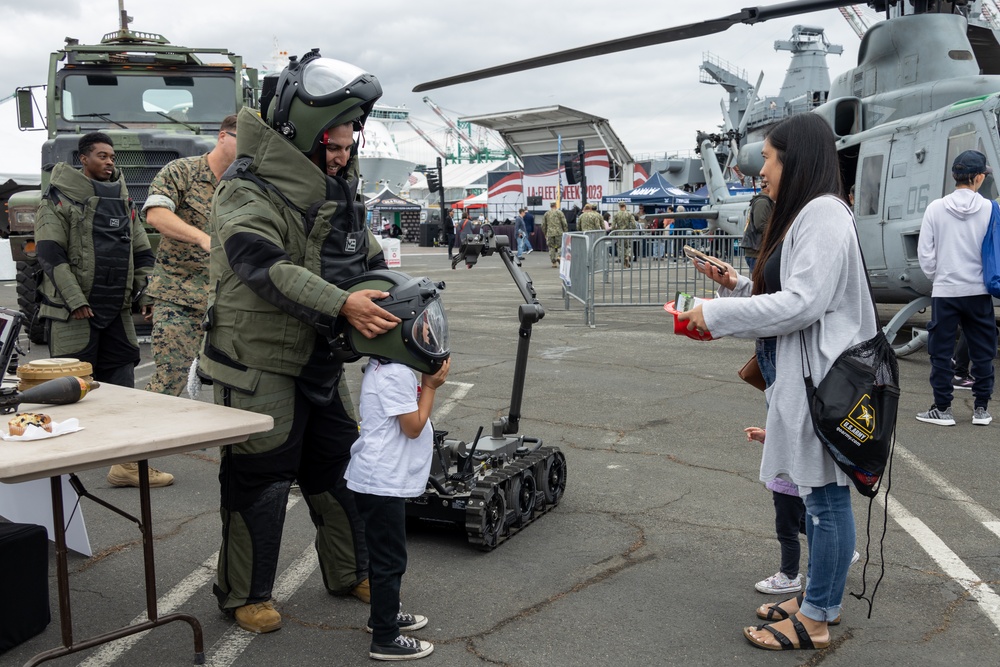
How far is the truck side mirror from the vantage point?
435 inches

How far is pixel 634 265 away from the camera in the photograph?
44.3ft

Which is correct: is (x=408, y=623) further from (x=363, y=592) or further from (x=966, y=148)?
(x=966, y=148)

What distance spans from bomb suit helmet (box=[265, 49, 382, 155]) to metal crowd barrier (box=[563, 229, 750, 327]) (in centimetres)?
930

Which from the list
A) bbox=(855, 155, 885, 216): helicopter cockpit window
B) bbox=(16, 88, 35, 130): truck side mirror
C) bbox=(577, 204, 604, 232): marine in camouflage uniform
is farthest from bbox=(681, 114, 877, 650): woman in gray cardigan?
bbox=(577, 204, 604, 232): marine in camouflage uniform

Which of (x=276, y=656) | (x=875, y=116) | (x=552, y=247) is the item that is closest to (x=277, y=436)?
(x=276, y=656)

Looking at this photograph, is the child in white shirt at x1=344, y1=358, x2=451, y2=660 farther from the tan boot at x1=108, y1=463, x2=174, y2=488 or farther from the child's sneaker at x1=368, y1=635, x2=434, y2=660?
the tan boot at x1=108, y1=463, x2=174, y2=488

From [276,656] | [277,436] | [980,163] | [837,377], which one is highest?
[980,163]

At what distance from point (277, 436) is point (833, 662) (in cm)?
227

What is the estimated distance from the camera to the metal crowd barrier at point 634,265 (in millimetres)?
13047

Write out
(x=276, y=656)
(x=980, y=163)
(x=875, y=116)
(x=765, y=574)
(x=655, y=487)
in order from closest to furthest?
(x=276, y=656)
(x=765, y=574)
(x=655, y=487)
(x=980, y=163)
(x=875, y=116)

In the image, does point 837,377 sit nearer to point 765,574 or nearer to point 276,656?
point 765,574

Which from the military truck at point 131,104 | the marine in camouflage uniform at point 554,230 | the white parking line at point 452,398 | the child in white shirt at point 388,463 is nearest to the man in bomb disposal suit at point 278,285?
the child in white shirt at point 388,463

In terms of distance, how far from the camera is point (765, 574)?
13.6 feet

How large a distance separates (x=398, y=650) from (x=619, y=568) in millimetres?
1301
